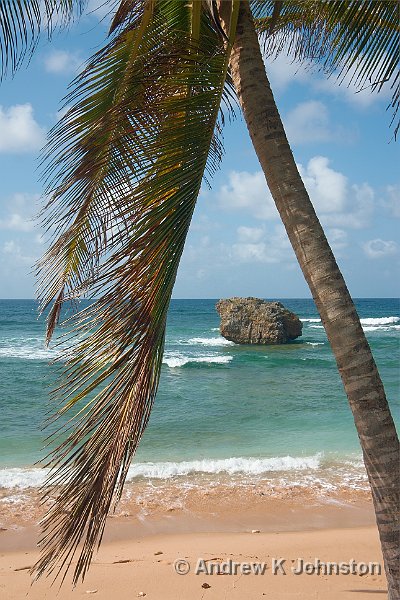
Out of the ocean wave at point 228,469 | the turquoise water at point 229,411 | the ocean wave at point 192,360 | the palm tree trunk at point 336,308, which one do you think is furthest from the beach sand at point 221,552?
the ocean wave at point 192,360

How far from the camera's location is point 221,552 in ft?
21.7

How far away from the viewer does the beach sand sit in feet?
17.7

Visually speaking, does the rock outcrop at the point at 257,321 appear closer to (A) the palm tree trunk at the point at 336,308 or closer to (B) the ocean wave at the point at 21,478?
(B) the ocean wave at the point at 21,478

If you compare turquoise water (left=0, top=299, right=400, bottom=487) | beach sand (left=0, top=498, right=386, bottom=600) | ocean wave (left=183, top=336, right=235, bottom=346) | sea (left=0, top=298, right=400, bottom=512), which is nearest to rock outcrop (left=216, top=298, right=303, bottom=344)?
turquoise water (left=0, top=299, right=400, bottom=487)

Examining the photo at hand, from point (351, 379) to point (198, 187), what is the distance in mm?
1277

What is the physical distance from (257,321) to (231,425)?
18.5 meters

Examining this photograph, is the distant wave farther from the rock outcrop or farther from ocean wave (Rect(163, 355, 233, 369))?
the rock outcrop

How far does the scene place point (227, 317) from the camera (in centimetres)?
3409

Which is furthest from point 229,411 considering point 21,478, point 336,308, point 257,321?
point 257,321

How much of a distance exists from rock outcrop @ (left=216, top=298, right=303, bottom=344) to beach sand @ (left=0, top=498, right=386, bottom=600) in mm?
23723

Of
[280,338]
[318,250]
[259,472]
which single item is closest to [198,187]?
[318,250]

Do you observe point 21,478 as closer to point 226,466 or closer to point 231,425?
point 226,466

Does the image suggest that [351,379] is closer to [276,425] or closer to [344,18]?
[344,18]

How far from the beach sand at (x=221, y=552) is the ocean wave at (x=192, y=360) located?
59.3 feet
